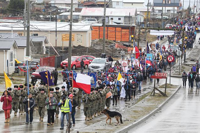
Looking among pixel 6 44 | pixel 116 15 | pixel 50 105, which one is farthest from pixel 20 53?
pixel 116 15

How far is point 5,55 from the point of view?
4166 centimetres

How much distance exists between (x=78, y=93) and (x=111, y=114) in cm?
497

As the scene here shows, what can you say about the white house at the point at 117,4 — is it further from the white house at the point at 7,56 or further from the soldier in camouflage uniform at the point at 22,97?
the soldier in camouflage uniform at the point at 22,97

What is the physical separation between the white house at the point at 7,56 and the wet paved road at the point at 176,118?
15.3 m

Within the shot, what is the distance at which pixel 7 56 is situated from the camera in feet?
137

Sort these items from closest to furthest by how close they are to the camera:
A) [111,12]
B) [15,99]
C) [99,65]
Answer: [15,99]
[99,65]
[111,12]

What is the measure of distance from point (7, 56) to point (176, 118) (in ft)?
71.0

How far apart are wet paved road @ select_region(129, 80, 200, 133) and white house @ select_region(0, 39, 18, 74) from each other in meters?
15.3

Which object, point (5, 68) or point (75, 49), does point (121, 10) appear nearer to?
point (75, 49)

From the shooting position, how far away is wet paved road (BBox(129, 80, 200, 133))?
20.4 meters

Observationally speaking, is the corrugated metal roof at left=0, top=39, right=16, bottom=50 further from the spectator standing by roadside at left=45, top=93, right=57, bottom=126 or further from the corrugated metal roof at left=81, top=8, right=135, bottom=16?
the corrugated metal roof at left=81, top=8, right=135, bottom=16

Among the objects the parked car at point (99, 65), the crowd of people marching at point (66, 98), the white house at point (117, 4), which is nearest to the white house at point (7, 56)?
the crowd of people marching at point (66, 98)

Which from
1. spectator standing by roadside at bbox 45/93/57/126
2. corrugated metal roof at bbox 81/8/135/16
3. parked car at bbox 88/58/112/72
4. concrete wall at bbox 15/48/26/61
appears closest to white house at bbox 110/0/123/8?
corrugated metal roof at bbox 81/8/135/16

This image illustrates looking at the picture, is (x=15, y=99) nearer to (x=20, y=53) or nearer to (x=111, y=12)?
(x=20, y=53)
